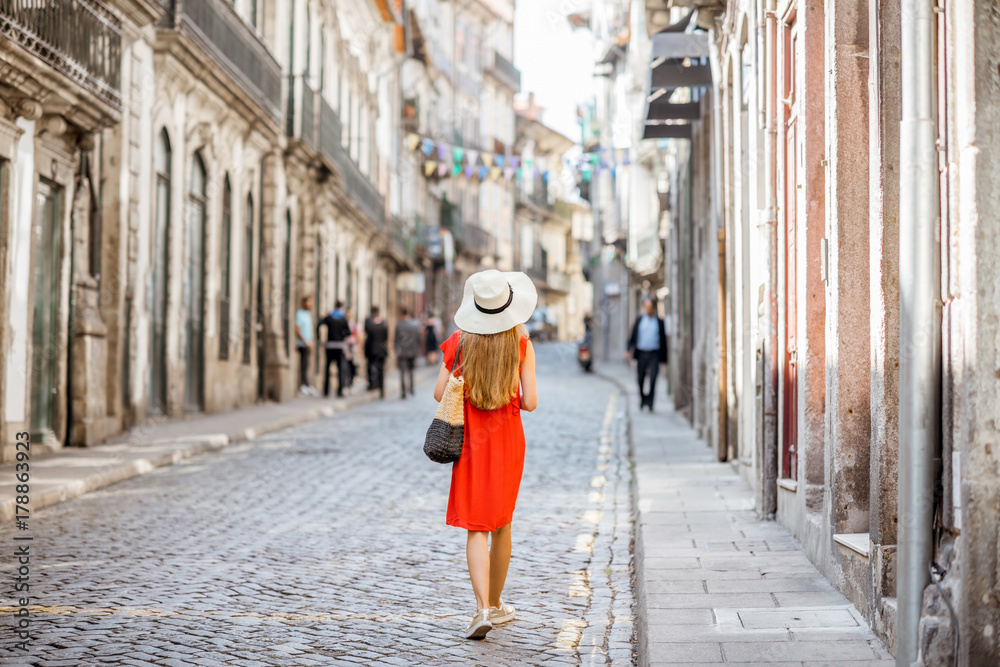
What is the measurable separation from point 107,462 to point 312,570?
5280 mm

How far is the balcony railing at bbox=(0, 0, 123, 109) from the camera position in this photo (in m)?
11.3

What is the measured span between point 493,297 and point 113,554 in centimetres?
311

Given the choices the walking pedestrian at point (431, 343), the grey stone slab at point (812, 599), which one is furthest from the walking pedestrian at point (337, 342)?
the grey stone slab at point (812, 599)

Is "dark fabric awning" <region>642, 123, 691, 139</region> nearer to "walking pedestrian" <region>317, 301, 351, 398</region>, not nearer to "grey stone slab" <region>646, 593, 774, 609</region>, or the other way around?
"walking pedestrian" <region>317, 301, 351, 398</region>

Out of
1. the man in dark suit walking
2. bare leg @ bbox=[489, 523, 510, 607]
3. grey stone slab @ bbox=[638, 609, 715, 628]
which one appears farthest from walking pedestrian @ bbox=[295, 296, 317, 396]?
grey stone slab @ bbox=[638, 609, 715, 628]

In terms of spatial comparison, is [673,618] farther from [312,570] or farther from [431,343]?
[431,343]

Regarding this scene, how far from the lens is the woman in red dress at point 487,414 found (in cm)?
554

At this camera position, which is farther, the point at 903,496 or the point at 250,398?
the point at 250,398

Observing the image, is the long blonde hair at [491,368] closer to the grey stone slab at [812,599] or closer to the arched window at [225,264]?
the grey stone slab at [812,599]

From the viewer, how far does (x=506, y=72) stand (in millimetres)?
61812

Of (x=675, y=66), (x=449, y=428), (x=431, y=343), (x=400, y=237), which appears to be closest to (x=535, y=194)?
(x=400, y=237)

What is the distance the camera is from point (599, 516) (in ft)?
30.4

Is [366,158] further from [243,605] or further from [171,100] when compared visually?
[243,605]

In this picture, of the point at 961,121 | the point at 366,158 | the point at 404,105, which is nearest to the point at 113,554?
the point at 961,121
